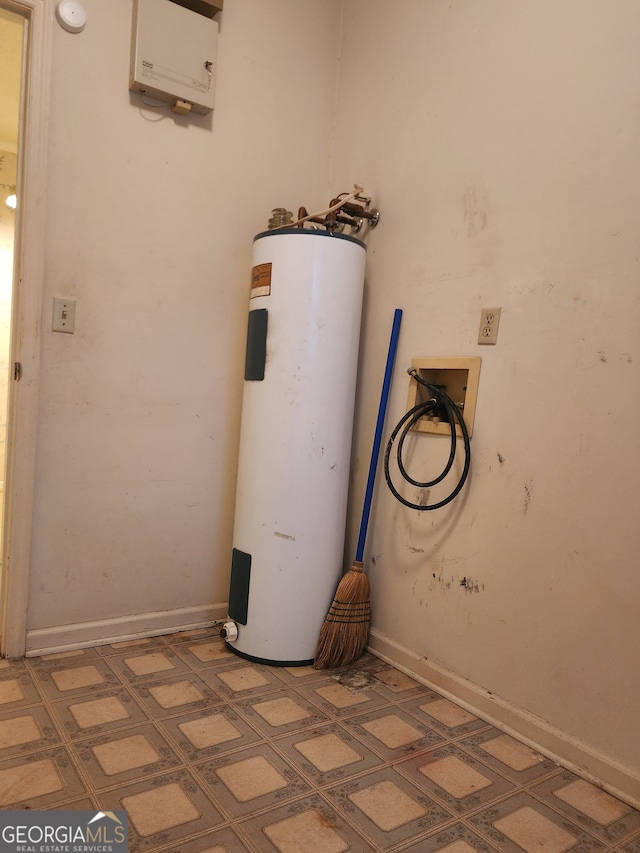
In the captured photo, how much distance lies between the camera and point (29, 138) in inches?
70.7

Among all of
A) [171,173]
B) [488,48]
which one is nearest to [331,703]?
[171,173]

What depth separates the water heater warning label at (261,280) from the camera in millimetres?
1995

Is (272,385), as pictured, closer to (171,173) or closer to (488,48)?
(171,173)

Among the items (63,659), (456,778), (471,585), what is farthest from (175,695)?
(471,585)

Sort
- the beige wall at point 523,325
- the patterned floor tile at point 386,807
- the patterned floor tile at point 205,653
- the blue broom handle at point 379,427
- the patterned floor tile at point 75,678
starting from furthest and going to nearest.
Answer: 1. the blue broom handle at point 379,427
2. the patterned floor tile at point 205,653
3. the patterned floor tile at point 75,678
4. the beige wall at point 523,325
5. the patterned floor tile at point 386,807

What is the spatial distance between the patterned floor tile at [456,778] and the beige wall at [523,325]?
24cm

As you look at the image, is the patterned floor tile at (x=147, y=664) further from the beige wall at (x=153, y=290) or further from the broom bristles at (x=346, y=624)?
the broom bristles at (x=346, y=624)

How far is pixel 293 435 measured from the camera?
1.98m

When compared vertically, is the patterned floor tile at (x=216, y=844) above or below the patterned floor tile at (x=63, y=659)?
above

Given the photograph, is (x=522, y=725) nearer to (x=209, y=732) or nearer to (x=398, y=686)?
(x=398, y=686)

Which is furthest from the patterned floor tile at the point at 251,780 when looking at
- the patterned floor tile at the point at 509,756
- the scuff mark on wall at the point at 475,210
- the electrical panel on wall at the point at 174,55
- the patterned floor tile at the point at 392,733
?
the electrical panel on wall at the point at 174,55

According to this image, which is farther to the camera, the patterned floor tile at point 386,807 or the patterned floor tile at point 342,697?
the patterned floor tile at point 342,697

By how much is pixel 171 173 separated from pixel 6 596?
4.93 feet

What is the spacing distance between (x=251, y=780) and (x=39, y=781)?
0.46 metres
